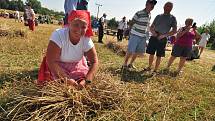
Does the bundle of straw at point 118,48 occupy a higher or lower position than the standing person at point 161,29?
lower

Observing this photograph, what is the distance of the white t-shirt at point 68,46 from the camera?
388cm

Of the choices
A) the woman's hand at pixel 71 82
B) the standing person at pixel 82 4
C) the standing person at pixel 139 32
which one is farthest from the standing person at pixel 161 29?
the woman's hand at pixel 71 82

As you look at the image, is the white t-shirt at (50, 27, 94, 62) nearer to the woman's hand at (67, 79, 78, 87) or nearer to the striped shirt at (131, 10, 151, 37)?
the woman's hand at (67, 79, 78, 87)

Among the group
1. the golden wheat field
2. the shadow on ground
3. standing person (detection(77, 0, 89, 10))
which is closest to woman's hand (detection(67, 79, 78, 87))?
the golden wheat field

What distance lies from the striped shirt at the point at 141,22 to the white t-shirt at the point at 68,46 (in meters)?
3.17

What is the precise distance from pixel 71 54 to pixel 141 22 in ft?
11.3

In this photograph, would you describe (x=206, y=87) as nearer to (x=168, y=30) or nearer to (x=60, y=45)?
(x=168, y=30)

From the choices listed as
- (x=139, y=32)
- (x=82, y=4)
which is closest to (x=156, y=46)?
(x=139, y=32)

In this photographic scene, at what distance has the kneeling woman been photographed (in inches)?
150

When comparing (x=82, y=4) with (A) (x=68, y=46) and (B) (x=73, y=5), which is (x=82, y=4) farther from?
(A) (x=68, y=46)

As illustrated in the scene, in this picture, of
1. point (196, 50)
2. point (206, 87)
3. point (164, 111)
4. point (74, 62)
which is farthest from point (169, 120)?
point (196, 50)

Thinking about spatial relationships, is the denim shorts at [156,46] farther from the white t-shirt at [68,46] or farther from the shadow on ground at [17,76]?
the white t-shirt at [68,46]

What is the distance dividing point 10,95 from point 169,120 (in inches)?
79.9

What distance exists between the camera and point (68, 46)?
3971 mm
